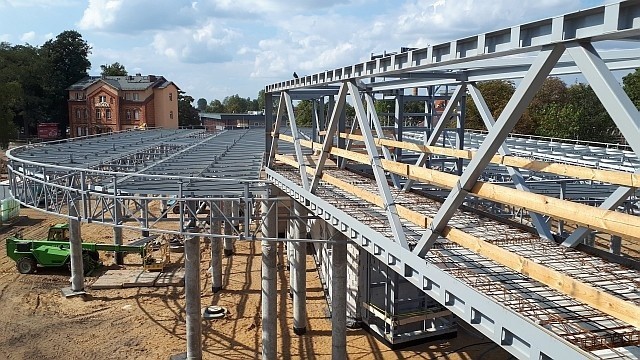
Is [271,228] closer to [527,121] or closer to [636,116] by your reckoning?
[636,116]

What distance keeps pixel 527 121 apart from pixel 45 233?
38.9 meters

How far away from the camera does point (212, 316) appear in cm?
1756

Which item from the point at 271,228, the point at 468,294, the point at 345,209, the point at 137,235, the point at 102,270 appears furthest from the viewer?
the point at 137,235

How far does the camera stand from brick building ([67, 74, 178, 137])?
6122cm

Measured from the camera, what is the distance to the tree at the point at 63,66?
6606cm

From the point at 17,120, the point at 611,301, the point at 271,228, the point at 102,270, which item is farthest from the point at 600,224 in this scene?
the point at 17,120

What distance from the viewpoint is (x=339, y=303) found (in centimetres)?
1324

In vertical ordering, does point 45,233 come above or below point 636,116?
below

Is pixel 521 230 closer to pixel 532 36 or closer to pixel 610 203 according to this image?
pixel 610 203

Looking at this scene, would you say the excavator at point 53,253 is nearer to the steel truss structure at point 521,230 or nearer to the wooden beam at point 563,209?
the steel truss structure at point 521,230

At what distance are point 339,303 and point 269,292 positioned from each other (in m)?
2.00

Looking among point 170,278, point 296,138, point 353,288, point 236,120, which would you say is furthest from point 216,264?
point 236,120

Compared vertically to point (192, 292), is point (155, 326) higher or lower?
lower

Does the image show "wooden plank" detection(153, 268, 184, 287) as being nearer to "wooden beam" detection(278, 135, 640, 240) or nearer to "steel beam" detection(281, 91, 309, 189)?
"steel beam" detection(281, 91, 309, 189)
